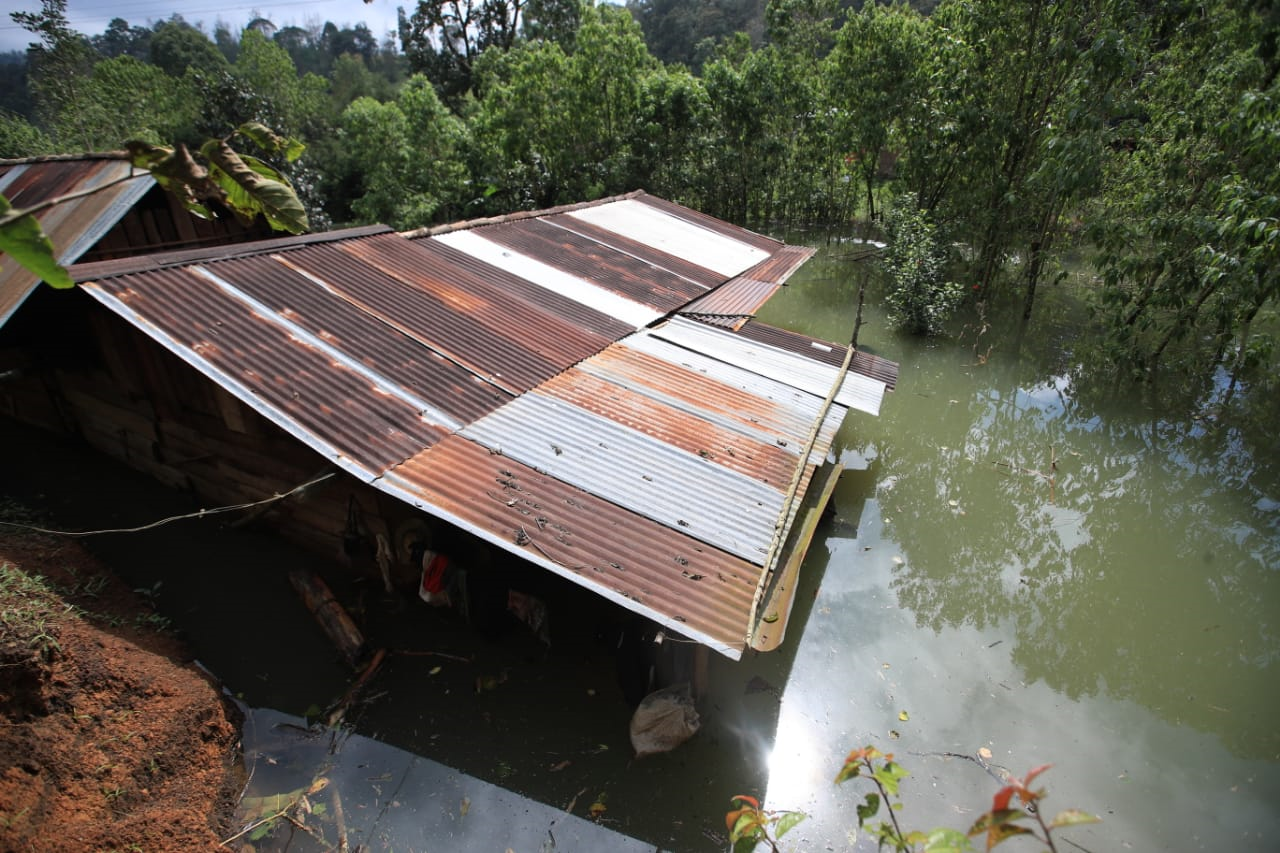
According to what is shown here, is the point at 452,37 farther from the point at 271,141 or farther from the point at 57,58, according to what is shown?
the point at 271,141

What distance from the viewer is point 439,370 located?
5172 millimetres

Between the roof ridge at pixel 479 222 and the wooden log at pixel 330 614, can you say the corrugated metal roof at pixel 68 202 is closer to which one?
the roof ridge at pixel 479 222

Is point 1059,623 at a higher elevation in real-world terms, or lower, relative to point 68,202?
lower

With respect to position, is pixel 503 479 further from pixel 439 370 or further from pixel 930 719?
pixel 930 719

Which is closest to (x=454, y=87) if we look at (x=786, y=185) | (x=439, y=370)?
(x=786, y=185)

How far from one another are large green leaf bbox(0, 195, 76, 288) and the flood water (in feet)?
11.6

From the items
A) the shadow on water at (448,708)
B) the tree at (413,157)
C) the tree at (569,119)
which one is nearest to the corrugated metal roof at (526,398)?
the shadow on water at (448,708)

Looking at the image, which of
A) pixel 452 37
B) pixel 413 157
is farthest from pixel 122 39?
pixel 413 157

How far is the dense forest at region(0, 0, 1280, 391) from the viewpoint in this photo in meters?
8.55

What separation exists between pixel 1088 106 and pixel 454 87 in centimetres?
3336

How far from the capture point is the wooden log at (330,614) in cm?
502

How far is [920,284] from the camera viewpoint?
1127cm

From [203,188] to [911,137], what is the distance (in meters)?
15.0

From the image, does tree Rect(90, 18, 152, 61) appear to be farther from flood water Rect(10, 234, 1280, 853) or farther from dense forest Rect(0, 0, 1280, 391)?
flood water Rect(10, 234, 1280, 853)
